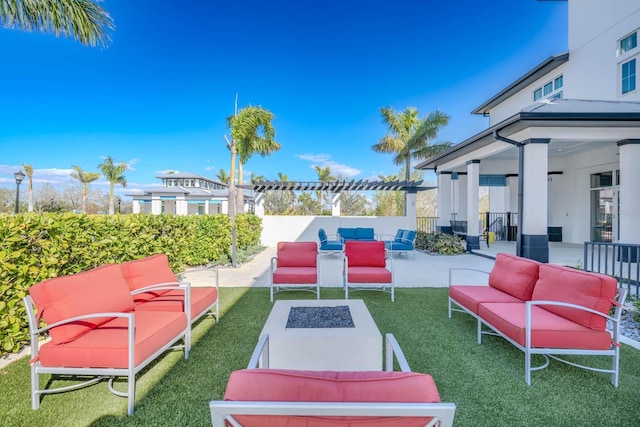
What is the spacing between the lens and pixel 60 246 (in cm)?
358

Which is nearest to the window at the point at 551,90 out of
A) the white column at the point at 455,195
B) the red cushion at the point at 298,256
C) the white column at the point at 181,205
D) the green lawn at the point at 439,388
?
the white column at the point at 455,195

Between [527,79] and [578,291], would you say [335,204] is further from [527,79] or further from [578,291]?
[578,291]

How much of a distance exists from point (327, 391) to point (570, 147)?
42.4ft

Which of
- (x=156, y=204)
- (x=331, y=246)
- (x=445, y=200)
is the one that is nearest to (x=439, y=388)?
(x=331, y=246)

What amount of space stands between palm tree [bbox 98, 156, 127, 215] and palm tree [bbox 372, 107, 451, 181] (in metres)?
29.9

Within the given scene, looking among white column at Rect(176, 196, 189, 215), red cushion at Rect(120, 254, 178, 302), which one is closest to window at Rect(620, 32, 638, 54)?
red cushion at Rect(120, 254, 178, 302)

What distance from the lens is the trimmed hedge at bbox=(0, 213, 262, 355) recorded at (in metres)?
2.97

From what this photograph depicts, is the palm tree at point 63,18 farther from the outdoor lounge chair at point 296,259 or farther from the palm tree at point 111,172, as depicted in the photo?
the palm tree at point 111,172

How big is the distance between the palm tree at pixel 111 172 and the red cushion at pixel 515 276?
3772cm

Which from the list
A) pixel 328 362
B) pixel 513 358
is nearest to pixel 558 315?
pixel 513 358

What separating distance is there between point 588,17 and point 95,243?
15980 mm

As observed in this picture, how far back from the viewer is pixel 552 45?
12484 mm

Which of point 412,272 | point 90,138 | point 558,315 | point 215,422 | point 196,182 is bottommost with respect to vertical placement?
point 412,272

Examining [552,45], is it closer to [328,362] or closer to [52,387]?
[328,362]
